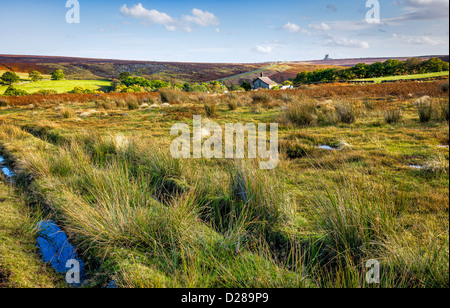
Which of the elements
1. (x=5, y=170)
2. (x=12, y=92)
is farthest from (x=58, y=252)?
(x=12, y=92)

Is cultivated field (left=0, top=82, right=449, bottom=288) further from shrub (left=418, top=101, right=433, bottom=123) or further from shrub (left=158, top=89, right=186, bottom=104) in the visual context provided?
shrub (left=158, top=89, right=186, bottom=104)

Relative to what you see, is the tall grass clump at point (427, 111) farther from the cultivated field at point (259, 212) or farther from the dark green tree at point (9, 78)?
the dark green tree at point (9, 78)

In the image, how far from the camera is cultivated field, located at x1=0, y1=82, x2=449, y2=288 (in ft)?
6.56

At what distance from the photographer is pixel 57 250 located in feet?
9.62

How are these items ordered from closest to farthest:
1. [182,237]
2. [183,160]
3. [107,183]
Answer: [182,237], [107,183], [183,160]

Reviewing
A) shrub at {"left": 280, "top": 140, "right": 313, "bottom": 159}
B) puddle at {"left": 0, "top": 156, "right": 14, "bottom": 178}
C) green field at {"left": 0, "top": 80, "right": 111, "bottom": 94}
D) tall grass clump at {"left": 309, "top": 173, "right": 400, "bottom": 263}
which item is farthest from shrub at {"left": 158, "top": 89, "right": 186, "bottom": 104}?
tall grass clump at {"left": 309, "top": 173, "right": 400, "bottom": 263}

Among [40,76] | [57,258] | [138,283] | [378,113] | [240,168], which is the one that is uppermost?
[40,76]

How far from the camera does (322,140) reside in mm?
6680

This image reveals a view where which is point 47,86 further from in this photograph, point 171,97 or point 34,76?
point 171,97

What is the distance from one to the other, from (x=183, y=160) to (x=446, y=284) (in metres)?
4.00

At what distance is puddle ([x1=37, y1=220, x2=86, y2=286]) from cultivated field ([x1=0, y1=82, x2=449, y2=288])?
0.29 feet

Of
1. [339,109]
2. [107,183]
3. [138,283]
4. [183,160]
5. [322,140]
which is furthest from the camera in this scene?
[339,109]

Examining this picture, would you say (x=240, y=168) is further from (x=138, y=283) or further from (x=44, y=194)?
(x=44, y=194)
